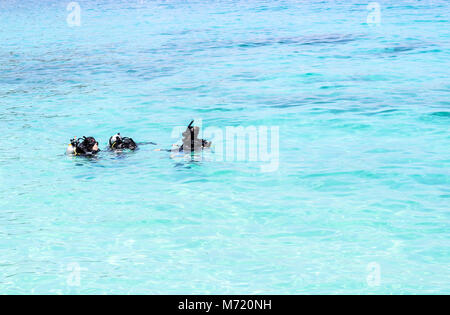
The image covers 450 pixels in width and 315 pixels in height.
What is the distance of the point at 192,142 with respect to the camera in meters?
12.9

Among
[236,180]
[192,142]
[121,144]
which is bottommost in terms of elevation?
[236,180]

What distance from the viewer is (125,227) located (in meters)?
10.0

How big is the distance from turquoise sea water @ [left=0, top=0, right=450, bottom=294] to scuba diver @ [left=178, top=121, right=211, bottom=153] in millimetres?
444

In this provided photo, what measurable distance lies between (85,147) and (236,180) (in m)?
3.70

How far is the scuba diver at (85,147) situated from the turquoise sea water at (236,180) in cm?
27

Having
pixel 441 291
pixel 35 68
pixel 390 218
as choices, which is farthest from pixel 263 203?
pixel 35 68
